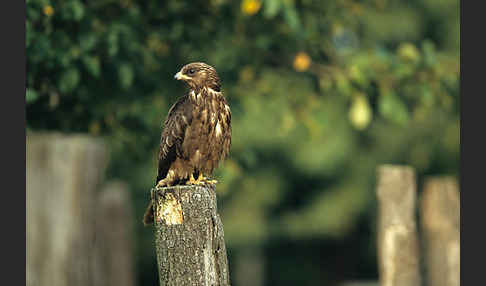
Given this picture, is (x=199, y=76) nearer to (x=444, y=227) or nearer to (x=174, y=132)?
(x=174, y=132)

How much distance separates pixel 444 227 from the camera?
9383 millimetres

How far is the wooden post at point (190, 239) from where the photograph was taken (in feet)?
16.2

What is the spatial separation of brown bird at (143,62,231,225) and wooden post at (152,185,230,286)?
3.55ft

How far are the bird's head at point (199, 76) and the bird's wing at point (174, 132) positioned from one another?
0.13 meters

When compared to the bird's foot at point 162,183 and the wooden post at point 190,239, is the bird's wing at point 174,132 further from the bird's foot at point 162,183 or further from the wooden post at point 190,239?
the wooden post at point 190,239

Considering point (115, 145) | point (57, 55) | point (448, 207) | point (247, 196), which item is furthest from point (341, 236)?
point (57, 55)

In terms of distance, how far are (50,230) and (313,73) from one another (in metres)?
3.45

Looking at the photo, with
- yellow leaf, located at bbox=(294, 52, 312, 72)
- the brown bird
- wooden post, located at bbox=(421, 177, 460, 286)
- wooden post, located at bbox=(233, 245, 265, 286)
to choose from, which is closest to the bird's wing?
the brown bird

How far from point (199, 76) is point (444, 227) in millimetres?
4221

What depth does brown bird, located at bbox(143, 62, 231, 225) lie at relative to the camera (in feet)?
20.4

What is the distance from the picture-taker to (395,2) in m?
19.3

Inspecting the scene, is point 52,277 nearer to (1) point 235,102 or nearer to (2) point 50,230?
(2) point 50,230

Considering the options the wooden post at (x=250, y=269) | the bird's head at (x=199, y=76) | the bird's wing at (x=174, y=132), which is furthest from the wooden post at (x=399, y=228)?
the wooden post at (x=250, y=269)

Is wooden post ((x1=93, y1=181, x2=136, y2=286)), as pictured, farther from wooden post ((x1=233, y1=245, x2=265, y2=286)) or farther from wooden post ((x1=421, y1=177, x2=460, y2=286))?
wooden post ((x1=233, y1=245, x2=265, y2=286))
